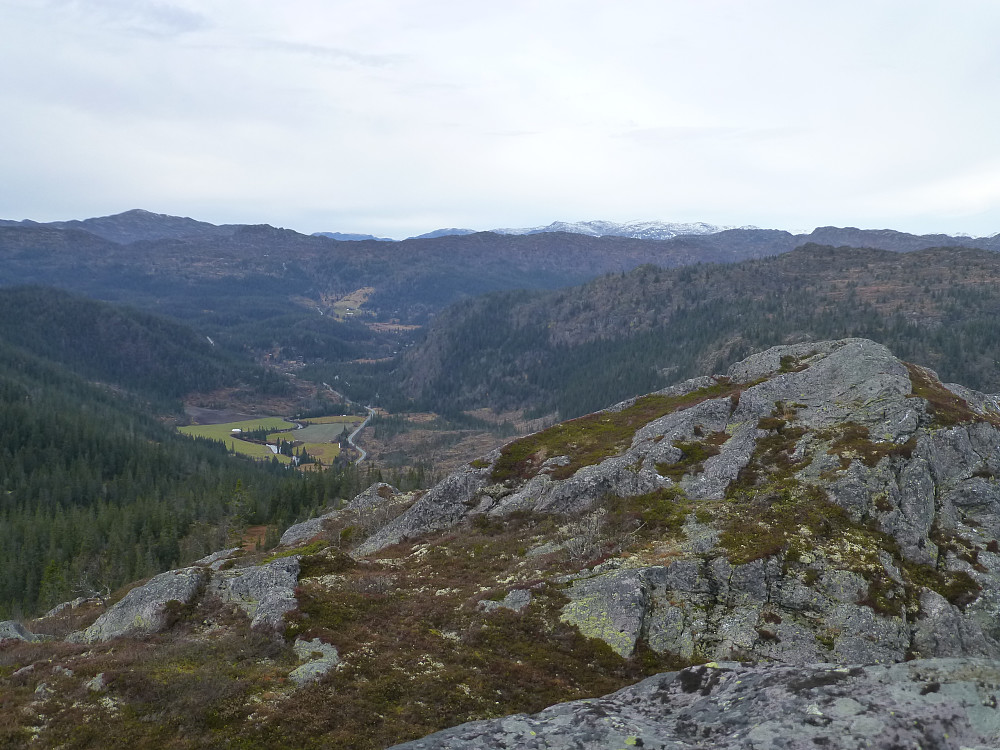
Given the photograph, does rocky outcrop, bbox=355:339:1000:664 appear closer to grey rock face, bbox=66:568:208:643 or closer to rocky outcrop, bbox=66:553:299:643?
rocky outcrop, bbox=66:553:299:643

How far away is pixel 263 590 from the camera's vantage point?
34250 millimetres

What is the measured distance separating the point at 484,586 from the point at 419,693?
14034 mm

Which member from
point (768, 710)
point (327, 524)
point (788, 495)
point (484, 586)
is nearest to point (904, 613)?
point (788, 495)

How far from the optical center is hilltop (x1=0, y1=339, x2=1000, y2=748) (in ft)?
59.1

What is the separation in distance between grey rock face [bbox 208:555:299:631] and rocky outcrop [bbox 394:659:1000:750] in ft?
52.3

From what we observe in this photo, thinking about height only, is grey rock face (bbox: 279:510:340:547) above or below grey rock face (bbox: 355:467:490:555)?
below

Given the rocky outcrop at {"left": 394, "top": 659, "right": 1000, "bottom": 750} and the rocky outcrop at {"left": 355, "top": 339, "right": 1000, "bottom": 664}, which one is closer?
the rocky outcrop at {"left": 394, "top": 659, "right": 1000, "bottom": 750}

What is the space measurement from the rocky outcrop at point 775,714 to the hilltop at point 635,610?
8cm

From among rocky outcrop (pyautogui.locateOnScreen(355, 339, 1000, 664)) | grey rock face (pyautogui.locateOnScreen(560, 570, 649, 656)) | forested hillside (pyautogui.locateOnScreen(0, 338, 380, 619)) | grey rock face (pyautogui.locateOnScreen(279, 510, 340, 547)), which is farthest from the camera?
forested hillside (pyautogui.locateOnScreen(0, 338, 380, 619))

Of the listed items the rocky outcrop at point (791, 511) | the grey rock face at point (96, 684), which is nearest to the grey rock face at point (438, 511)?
the rocky outcrop at point (791, 511)

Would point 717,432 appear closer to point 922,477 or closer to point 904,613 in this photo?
point 922,477

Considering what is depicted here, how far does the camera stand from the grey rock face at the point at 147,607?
32.6m

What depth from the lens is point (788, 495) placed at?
40719 millimetres

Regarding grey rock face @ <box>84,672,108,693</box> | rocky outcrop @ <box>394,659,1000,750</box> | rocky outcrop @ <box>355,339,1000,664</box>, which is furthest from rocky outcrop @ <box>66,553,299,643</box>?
rocky outcrop @ <box>394,659,1000,750</box>
